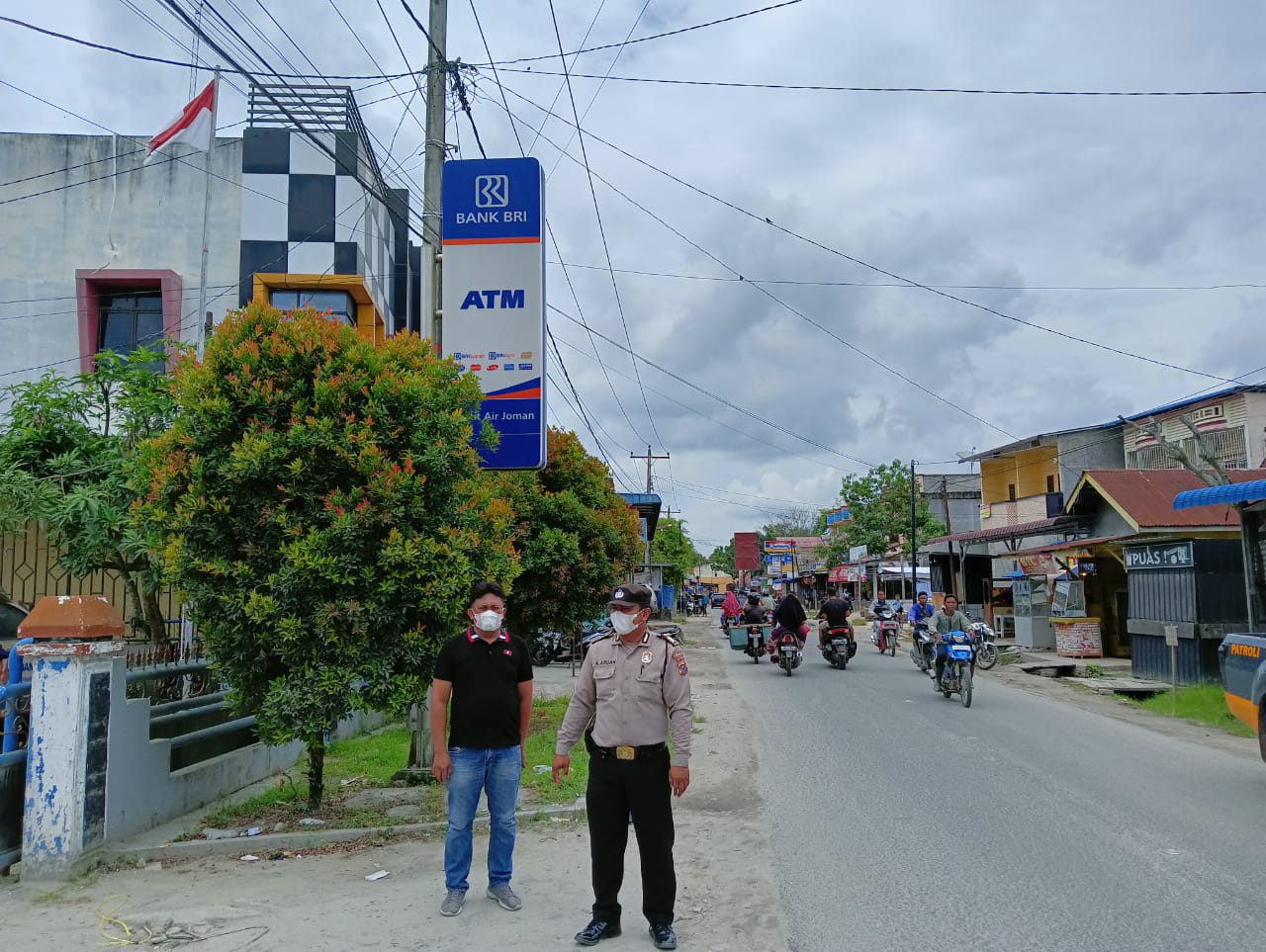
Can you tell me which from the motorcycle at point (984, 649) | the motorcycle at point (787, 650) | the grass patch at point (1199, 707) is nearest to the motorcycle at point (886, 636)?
the motorcycle at point (984, 649)

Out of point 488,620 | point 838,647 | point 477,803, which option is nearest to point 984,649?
point 838,647

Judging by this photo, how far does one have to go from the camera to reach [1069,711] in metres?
14.0

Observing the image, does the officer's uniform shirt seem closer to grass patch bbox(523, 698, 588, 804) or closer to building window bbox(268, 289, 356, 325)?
grass patch bbox(523, 698, 588, 804)

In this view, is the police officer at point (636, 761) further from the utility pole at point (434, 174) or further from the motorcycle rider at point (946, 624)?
the motorcycle rider at point (946, 624)

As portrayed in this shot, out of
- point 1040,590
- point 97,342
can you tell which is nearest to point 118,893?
point 97,342

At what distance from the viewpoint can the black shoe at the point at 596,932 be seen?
188 inches

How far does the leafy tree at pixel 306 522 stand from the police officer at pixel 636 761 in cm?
204

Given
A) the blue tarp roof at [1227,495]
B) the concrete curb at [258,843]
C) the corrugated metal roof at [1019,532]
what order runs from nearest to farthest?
the concrete curb at [258,843], the blue tarp roof at [1227,495], the corrugated metal roof at [1019,532]

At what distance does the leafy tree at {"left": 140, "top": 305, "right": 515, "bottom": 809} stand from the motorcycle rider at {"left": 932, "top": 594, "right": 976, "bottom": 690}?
10.3m

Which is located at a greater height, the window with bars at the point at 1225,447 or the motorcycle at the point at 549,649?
the window with bars at the point at 1225,447

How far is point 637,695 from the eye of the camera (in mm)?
4863

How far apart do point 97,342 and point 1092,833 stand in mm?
19523

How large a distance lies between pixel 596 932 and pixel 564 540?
24.0 ft

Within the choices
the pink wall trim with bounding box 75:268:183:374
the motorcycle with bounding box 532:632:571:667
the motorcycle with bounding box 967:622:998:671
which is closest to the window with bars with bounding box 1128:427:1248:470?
the motorcycle with bounding box 967:622:998:671
